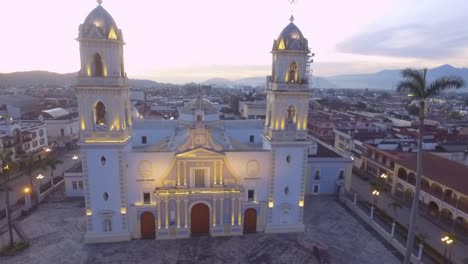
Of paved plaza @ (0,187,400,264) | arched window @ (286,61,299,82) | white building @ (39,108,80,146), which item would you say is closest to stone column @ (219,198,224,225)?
paved plaza @ (0,187,400,264)

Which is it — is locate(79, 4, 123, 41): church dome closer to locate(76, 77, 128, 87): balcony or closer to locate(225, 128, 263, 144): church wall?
locate(76, 77, 128, 87): balcony

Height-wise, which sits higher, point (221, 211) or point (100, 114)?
point (100, 114)

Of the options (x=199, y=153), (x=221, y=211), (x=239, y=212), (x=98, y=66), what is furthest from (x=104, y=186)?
(x=239, y=212)

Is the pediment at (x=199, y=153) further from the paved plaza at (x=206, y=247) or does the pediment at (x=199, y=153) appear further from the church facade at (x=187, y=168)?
the paved plaza at (x=206, y=247)

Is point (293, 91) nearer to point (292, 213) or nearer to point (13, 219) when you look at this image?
point (292, 213)

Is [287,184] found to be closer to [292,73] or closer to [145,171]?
[292,73]

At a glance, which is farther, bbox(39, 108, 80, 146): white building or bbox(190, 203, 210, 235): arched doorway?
bbox(39, 108, 80, 146): white building

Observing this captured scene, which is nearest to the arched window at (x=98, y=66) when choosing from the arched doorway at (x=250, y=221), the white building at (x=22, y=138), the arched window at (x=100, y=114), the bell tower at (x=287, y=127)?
the arched window at (x=100, y=114)
